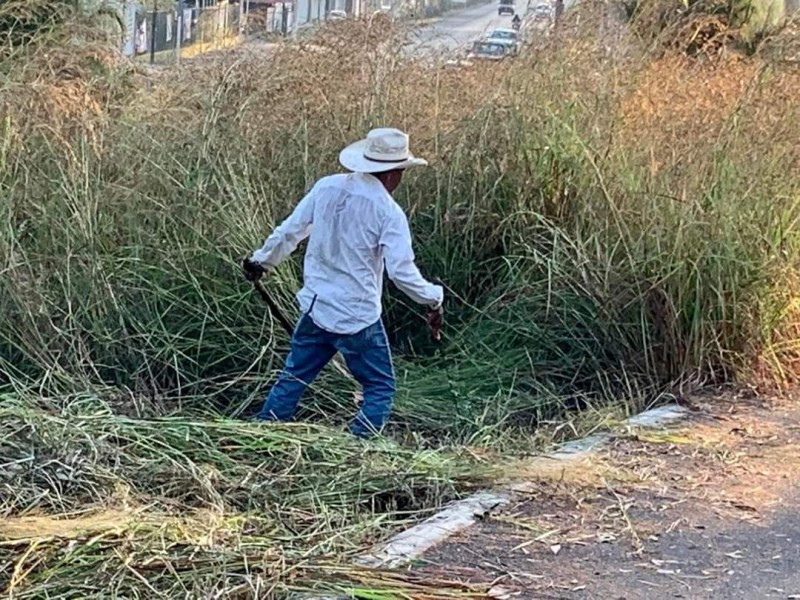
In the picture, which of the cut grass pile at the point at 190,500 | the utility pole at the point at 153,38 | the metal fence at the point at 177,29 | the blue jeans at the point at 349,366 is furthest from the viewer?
the utility pole at the point at 153,38

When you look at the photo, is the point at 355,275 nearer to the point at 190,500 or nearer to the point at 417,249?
the point at 190,500

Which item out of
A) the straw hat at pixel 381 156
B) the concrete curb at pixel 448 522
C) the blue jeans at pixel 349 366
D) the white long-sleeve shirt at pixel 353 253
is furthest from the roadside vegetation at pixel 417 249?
the straw hat at pixel 381 156

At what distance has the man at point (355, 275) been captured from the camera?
6.29m

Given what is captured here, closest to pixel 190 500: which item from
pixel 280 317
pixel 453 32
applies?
pixel 280 317

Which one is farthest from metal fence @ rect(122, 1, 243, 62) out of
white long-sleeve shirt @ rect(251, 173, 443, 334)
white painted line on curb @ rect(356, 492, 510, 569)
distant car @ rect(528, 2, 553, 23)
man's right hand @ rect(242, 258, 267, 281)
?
white painted line on curb @ rect(356, 492, 510, 569)

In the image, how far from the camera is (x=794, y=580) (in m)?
4.85

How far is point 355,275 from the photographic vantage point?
6355 mm

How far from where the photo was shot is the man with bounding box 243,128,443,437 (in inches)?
248

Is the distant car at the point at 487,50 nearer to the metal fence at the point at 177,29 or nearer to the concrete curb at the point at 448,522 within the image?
the metal fence at the point at 177,29

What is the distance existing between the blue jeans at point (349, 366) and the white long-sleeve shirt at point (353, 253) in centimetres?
7

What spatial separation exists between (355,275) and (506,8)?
4.44m

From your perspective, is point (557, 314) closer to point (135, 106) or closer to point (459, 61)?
point (459, 61)

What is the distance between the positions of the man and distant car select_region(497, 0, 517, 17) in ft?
12.4

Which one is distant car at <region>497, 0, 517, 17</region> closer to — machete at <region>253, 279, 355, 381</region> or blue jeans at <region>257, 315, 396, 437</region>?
machete at <region>253, 279, 355, 381</region>
